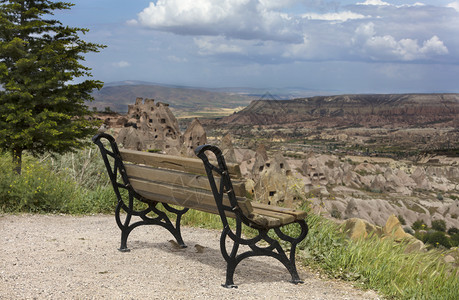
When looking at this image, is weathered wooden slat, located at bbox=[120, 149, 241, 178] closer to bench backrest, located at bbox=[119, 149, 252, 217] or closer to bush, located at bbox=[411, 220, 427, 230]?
bench backrest, located at bbox=[119, 149, 252, 217]

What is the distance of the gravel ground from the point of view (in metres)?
4.41

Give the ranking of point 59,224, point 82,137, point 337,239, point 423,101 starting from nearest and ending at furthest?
point 337,239
point 59,224
point 82,137
point 423,101

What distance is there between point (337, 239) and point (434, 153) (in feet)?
349

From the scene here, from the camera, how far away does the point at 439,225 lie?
53.5 meters

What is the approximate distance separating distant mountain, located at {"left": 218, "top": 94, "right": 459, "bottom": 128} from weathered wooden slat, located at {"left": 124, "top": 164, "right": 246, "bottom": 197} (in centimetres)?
10055

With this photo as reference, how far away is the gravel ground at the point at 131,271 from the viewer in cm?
441

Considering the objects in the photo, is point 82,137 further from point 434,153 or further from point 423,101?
point 423,101

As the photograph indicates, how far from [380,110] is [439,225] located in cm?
8706

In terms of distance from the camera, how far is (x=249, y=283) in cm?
493

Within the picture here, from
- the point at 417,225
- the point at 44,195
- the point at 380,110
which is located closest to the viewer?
the point at 44,195

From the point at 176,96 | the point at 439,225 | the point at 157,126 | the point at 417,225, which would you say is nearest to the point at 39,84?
the point at 157,126

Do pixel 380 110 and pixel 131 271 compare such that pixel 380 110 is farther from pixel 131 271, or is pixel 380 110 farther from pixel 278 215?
pixel 131 271

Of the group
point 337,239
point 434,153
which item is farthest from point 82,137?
point 434,153

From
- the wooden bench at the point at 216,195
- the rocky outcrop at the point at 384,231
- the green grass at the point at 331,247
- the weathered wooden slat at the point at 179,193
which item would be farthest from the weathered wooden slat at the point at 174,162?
the rocky outcrop at the point at 384,231
